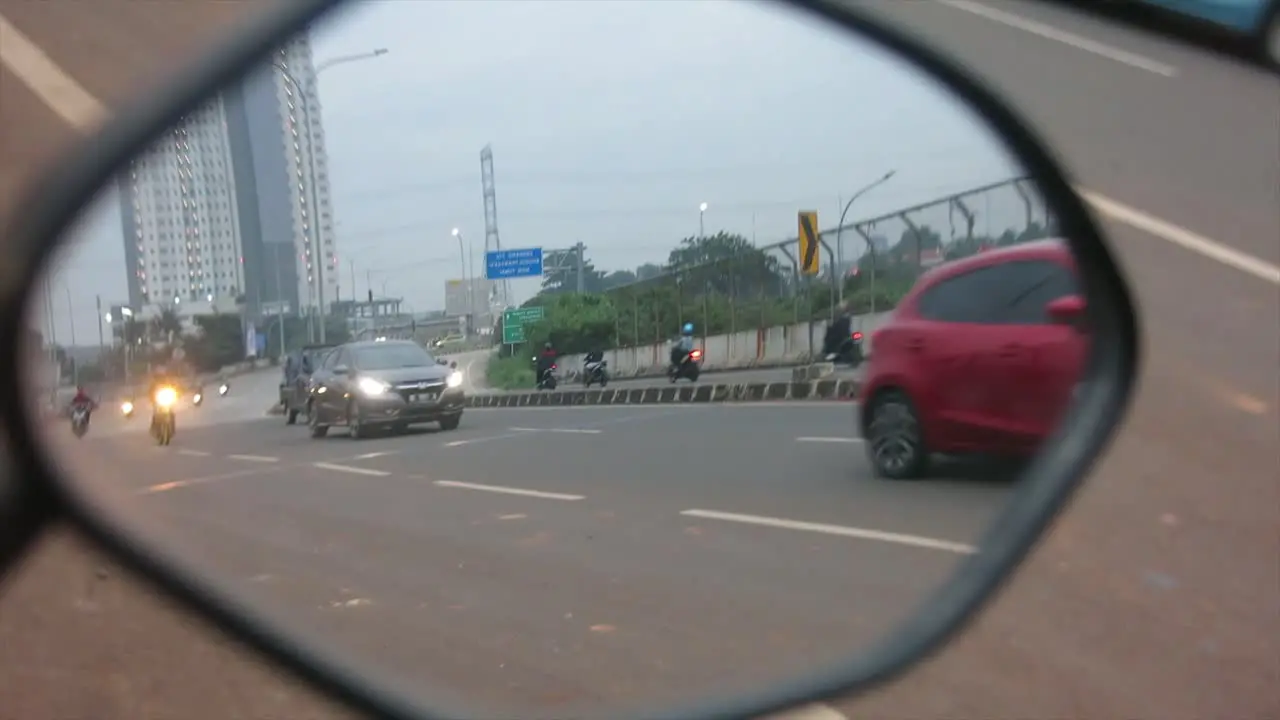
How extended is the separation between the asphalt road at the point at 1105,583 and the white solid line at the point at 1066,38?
571 centimetres

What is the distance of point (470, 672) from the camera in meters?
3.02

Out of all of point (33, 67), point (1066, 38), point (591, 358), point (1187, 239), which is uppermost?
point (1066, 38)

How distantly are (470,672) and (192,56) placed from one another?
1.69m

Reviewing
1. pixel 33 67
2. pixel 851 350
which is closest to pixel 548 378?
pixel 851 350

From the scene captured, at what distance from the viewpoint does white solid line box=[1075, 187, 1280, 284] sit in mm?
7719

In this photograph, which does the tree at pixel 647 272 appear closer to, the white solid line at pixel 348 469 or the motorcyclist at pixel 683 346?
the motorcyclist at pixel 683 346

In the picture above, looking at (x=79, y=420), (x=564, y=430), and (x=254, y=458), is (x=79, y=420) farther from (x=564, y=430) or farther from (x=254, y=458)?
(x=564, y=430)

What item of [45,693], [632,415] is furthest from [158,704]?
[632,415]

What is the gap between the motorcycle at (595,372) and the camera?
2.67m

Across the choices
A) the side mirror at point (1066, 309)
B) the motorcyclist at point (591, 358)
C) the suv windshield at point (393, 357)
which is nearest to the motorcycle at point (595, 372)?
the motorcyclist at point (591, 358)

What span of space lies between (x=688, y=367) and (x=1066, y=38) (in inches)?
526

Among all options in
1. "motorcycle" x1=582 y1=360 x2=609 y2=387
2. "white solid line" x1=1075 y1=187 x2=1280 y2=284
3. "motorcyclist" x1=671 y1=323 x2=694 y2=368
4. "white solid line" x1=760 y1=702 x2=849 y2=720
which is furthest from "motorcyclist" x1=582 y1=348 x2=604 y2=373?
"white solid line" x1=1075 y1=187 x2=1280 y2=284

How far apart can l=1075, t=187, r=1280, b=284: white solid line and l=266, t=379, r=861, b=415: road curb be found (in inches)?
206

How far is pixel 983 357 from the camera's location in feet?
7.78
